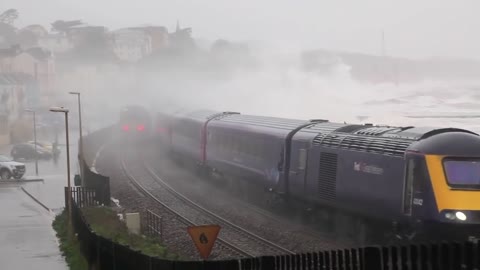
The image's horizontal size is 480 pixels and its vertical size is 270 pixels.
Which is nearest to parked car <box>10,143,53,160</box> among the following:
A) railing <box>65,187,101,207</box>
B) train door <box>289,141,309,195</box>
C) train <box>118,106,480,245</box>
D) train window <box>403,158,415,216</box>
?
railing <box>65,187,101,207</box>

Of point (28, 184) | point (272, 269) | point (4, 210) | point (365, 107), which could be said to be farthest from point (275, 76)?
point (272, 269)

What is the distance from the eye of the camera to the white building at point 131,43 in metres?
133

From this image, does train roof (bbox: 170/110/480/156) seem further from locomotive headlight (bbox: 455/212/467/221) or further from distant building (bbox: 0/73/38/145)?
distant building (bbox: 0/73/38/145)

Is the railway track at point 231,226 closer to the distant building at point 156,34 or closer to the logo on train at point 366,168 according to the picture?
the logo on train at point 366,168

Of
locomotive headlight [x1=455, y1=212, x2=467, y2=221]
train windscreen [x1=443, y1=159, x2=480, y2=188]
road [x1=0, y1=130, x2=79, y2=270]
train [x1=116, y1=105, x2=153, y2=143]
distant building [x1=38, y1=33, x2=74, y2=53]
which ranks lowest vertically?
train [x1=116, y1=105, x2=153, y2=143]

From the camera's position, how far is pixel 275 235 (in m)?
19.9

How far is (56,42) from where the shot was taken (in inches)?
4980

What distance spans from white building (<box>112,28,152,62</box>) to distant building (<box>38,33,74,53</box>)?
8512 millimetres

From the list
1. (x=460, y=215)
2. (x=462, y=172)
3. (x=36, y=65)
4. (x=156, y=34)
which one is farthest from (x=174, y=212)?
(x=156, y=34)

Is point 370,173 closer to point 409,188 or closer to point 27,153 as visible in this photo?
point 409,188

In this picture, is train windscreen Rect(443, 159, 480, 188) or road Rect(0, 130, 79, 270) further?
road Rect(0, 130, 79, 270)

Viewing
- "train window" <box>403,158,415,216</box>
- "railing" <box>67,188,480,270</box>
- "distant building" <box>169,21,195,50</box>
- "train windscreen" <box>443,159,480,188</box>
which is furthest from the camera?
"distant building" <box>169,21,195,50</box>

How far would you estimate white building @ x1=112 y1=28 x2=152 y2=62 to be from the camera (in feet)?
436

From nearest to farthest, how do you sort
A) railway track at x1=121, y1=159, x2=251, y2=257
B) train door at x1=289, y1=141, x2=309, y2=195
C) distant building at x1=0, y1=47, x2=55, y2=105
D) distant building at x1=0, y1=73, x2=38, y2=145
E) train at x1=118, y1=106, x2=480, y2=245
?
train at x1=118, y1=106, x2=480, y2=245 → railway track at x1=121, y1=159, x2=251, y2=257 → train door at x1=289, y1=141, x2=309, y2=195 → distant building at x1=0, y1=73, x2=38, y2=145 → distant building at x1=0, y1=47, x2=55, y2=105
